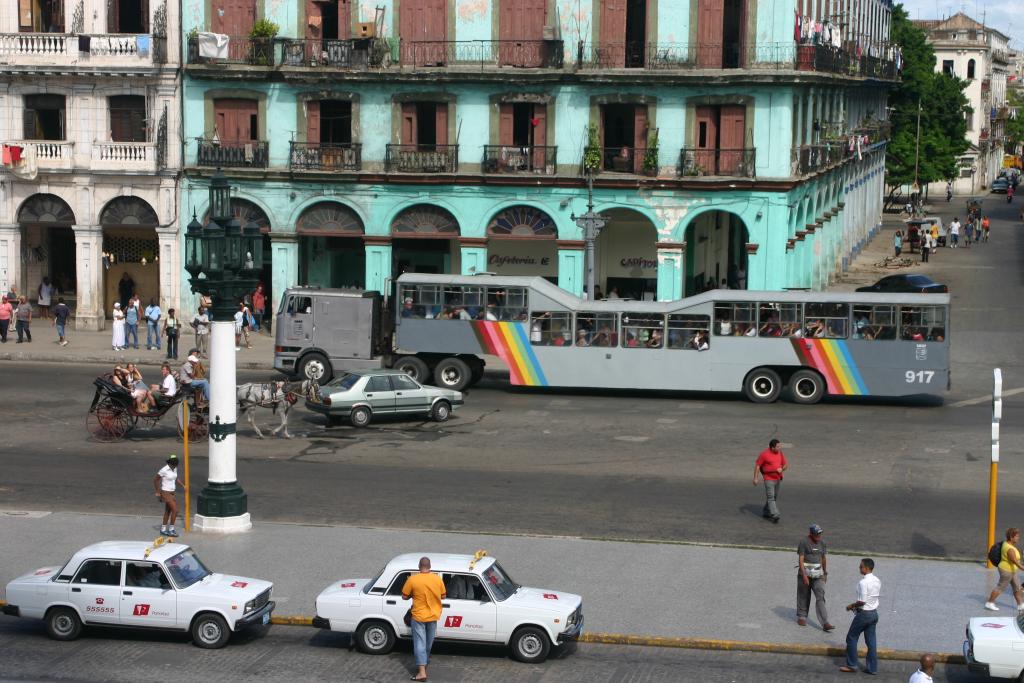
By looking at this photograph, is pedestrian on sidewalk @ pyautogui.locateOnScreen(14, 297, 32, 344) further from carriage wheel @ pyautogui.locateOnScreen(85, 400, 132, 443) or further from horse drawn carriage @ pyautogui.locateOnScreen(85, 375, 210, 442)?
carriage wheel @ pyautogui.locateOnScreen(85, 400, 132, 443)

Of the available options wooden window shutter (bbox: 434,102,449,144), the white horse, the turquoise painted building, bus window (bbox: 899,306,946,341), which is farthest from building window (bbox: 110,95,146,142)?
bus window (bbox: 899,306,946,341)

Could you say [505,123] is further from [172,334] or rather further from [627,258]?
[172,334]

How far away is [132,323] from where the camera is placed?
4700 cm

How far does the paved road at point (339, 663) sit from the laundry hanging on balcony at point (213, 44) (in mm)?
33093

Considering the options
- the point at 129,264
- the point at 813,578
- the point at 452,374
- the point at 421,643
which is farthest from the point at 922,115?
the point at 421,643

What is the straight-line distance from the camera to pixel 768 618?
66.7 feet

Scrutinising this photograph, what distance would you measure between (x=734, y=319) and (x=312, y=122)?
60.5ft

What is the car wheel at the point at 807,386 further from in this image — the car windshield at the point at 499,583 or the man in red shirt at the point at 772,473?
the car windshield at the point at 499,583

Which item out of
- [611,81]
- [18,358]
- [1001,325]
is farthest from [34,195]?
[1001,325]

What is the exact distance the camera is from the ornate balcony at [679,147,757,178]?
4781 centimetres

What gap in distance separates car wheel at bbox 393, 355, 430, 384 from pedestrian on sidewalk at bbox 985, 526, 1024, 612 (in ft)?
71.2

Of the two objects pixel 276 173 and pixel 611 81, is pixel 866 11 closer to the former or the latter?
pixel 611 81

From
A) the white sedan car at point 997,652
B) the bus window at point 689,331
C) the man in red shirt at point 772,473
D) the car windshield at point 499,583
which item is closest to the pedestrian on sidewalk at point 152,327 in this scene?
the bus window at point 689,331

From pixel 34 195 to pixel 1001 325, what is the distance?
110ft
